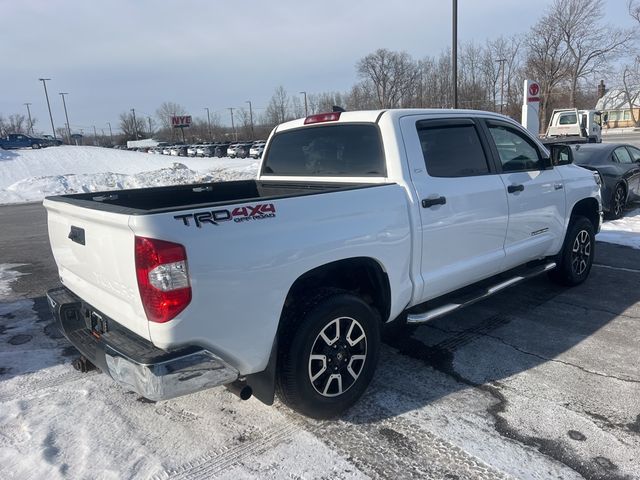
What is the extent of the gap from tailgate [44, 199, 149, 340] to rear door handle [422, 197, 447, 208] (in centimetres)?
204

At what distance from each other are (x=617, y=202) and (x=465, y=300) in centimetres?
772

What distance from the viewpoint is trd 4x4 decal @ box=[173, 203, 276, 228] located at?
2.44 metres

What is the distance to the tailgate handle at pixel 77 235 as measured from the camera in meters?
2.99

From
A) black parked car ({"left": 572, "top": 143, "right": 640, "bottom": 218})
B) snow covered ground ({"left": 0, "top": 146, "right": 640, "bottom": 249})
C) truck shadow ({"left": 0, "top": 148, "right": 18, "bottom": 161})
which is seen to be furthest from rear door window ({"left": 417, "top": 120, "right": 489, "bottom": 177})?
truck shadow ({"left": 0, "top": 148, "right": 18, "bottom": 161})

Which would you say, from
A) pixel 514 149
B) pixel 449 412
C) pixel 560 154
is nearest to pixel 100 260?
pixel 449 412

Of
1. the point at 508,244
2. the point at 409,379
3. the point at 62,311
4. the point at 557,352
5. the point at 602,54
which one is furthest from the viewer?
the point at 602,54

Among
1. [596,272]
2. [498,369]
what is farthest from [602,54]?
[498,369]

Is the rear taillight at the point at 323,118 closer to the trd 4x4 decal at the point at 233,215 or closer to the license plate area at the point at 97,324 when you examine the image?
the trd 4x4 decal at the point at 233,215

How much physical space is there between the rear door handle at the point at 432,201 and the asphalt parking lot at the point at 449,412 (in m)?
1.31

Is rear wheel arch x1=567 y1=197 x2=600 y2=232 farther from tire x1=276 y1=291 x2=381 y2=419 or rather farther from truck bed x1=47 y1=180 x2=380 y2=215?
tire x1=276 y1=291 x2=381 y2=419

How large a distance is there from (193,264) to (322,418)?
4.65 feet

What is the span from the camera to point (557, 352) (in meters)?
4.08

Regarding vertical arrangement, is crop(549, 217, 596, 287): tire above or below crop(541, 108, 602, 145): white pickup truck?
below

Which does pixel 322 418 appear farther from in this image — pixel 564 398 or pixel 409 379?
pixel 564 398
